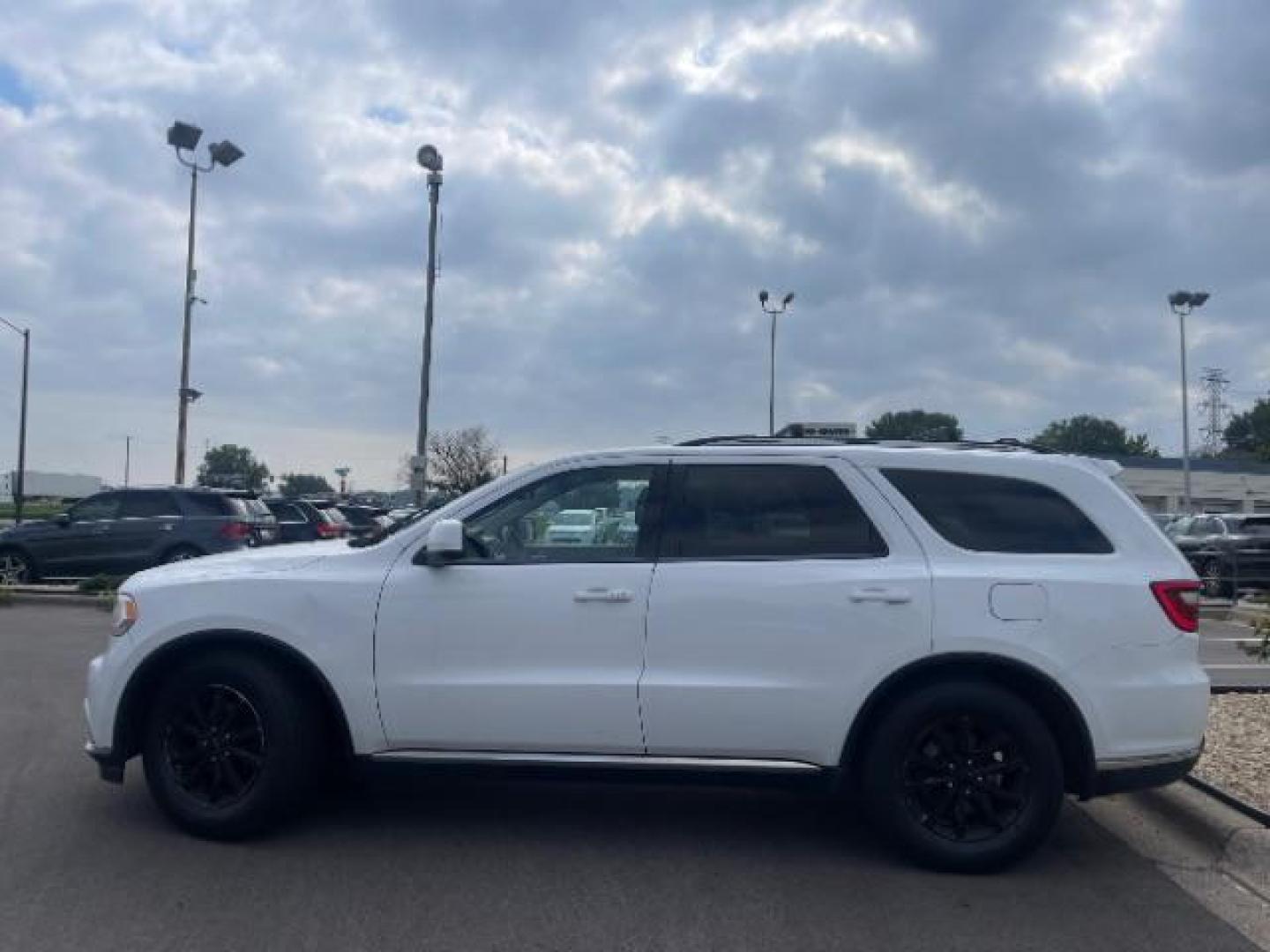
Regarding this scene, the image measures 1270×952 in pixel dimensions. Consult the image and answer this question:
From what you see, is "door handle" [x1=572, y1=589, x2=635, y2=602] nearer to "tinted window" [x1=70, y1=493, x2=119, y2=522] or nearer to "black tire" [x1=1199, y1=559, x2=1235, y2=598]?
"tinted window" [x1=70, y1=493, x2=119, y2=522]

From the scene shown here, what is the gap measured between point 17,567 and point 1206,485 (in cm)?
5495

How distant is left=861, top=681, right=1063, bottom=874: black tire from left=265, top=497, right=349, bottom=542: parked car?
17863 millimetres

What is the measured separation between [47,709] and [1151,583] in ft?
23.5

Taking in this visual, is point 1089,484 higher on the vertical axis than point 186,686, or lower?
higher

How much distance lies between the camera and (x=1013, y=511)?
571 centimetres

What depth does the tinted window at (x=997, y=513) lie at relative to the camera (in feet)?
18.5

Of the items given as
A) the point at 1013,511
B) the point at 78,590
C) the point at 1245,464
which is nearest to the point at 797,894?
the point at 1013,511

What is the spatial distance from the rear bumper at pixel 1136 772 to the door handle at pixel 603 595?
6.98 ft

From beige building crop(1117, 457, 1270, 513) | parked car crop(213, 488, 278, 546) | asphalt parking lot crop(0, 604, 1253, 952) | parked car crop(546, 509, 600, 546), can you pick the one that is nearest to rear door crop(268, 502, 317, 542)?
parked car crop(213, 488, 278, 546)

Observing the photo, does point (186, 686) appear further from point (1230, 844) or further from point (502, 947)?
point (1230, 844)

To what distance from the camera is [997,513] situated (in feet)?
18.7

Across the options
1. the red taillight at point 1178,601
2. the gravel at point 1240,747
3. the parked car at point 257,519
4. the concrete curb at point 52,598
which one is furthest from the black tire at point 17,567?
the red taillight at point 1178,601

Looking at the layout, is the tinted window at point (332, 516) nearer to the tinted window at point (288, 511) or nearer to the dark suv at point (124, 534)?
the tinted window at point (288, 511)

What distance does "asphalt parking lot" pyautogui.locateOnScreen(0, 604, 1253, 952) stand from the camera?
474 cm
